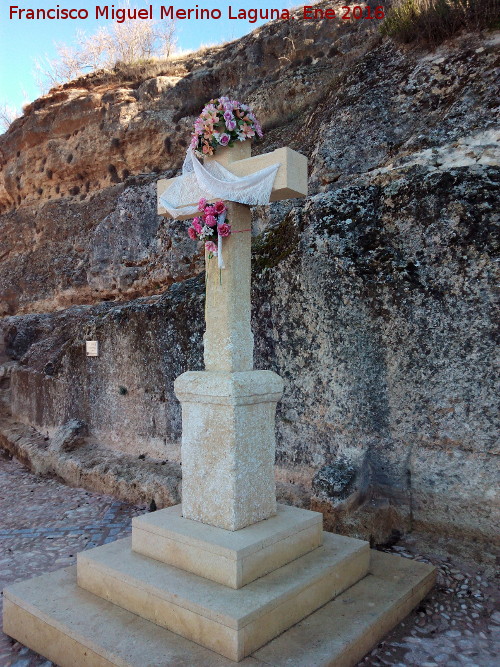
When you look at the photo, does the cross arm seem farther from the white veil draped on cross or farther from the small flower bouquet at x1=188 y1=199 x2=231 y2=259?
the small flower bouquet at x1=188 y1=199 x2=231 y2=259

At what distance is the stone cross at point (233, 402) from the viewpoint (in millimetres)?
3357

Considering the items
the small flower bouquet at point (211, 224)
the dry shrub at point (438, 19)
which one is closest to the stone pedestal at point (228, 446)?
the small flower bouquet at point (211, 224)

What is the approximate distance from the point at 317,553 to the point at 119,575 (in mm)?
1255

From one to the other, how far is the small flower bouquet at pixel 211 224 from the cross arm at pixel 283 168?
0.96 feet

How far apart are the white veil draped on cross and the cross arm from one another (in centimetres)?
4

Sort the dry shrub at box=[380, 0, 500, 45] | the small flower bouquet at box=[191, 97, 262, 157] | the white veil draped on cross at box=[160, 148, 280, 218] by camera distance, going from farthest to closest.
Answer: the dry shrub at box=[380, 0, 500, 45], the small flower bouquet at box=[191, 97, 262, 157], the white veil draped on cross at box=[160, 148, 280, 218]

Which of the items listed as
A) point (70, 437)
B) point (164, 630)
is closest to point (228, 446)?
point (164, 630)

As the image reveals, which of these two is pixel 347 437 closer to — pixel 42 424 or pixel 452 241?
pixel 452 241

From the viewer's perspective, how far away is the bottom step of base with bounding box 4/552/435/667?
2646mm

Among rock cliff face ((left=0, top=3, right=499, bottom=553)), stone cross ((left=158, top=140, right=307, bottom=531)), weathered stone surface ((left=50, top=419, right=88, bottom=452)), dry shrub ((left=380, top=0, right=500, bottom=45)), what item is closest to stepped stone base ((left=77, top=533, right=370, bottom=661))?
stone cross ((left=158, top=140, right=307, bottom=531))

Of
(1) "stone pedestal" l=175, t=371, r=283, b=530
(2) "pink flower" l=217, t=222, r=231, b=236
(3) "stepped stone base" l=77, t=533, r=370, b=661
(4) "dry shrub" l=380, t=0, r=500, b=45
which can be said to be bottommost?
(3) "stepped stone base" l=77, t=533, r=370, b=661

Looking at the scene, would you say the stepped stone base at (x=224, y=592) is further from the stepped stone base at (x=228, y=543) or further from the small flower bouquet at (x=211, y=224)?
the small flower bouquet at (x=211, y=224)

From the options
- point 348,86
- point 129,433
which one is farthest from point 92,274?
point 348,86

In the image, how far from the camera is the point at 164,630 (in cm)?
289
